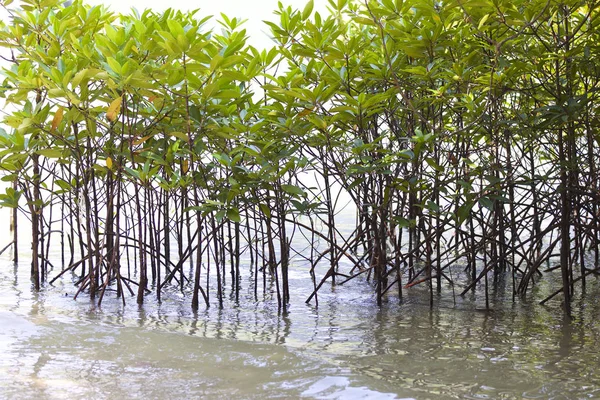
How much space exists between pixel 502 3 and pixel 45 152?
1933 millimetres

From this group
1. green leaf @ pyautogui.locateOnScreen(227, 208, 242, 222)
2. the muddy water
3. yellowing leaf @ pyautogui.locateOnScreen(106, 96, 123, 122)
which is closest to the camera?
the muddy water

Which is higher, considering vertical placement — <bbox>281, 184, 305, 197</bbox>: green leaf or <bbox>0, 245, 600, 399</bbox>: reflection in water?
<bbox>281, 184, 305, 197</bbox>: green leaf

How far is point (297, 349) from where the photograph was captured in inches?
94.2

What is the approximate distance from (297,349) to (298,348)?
0.8 inches

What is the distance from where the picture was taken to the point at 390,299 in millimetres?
3357

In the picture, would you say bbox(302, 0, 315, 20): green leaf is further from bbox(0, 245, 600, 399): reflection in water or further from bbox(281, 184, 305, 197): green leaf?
bbox(0, 245, 600, 399): reflection in water

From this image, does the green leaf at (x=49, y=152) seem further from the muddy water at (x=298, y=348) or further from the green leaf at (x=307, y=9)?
the green leaf at (x=307, y=9)

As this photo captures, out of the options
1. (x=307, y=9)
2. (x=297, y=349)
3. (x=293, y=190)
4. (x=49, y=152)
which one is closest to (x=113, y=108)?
(x=49, y=152)

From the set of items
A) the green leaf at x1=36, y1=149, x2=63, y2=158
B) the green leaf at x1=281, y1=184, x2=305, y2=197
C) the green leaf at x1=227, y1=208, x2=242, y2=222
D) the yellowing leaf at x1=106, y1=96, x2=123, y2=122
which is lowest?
the green leaf at x1=227, y1=208, x2=242, y2=222

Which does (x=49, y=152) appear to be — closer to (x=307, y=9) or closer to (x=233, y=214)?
(x=233, y=214)

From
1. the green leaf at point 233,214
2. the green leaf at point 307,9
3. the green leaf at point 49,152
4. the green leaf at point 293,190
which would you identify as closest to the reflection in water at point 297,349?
the green leaf at point 233,214

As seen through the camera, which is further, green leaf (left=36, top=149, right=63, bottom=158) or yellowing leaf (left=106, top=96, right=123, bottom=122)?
green leaf (left=36, top=149, right=63, bottom=158)

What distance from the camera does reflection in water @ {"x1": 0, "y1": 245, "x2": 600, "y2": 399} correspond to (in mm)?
1910

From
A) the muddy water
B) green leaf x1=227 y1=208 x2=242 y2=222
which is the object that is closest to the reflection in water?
the muddy water
